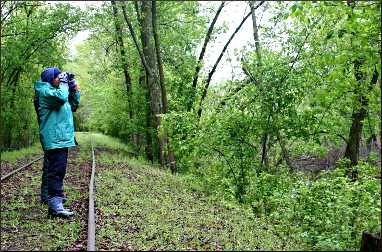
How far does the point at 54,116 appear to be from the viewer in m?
6.96

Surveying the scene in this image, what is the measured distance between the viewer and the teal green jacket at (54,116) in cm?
681

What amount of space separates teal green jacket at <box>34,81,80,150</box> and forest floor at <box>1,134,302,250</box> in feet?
4.01

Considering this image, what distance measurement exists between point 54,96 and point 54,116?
373 millimetres

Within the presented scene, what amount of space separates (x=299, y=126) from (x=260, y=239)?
17.3 ft

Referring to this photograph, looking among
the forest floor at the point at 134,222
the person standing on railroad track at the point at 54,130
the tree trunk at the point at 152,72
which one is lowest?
the forest floor at the point at 134,222

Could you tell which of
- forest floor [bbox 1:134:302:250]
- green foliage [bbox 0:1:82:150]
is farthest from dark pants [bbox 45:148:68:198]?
green foliage [bbox 0:1:82:150]

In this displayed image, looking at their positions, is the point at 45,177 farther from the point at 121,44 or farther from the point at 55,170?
the point at 121,44

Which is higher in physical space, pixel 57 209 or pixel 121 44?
pixel 121 44

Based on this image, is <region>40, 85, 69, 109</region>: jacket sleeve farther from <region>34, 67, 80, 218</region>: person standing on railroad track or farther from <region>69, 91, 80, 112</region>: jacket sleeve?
<region>69, 91, 80, 112</region>: jacket sleeve

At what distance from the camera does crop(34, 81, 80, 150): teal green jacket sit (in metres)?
6.81

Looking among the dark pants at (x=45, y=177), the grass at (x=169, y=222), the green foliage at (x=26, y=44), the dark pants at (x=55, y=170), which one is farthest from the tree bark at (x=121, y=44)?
the dark pants at (x=55, y=170)

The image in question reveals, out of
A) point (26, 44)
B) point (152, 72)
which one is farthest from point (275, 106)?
point (26, 44)

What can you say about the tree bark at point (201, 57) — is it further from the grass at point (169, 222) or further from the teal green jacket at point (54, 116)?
the teal green jacket at point (54, 116)

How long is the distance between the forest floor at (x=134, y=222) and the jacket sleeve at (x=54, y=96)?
5.89 ft
